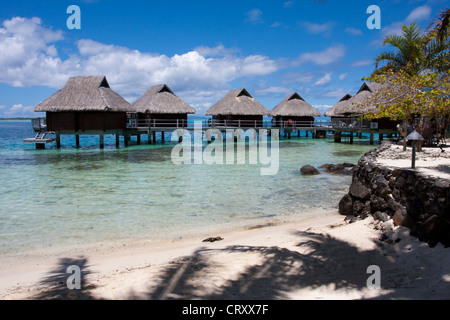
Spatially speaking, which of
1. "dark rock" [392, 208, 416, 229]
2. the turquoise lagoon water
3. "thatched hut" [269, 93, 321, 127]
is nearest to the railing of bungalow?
"thatched hut" [269, 93, 321, 127]

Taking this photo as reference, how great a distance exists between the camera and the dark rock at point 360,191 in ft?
24.5

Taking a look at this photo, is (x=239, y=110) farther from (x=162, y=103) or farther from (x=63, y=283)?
(x=63, y=283)

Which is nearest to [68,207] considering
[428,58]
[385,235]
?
[385,235]

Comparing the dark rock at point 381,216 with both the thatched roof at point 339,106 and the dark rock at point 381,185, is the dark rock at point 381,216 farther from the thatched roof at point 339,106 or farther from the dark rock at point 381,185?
the thatched roof at point 339,106

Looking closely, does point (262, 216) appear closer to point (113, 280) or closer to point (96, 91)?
point (113, 280)

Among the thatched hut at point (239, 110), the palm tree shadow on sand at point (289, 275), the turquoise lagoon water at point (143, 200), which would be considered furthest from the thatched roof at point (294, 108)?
the palm tree shadow on sand at point (289, 275)

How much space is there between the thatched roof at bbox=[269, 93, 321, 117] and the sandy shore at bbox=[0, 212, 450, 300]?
33268 millimetres

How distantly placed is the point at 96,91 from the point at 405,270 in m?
26.2

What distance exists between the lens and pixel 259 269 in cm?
473

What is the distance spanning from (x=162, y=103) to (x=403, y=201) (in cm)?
2782

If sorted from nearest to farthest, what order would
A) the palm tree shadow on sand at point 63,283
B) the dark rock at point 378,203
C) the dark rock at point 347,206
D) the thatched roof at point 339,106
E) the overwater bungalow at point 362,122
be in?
the palm tree shadow on sand at point 63,283 → the dark rock at point 378,203 → the dark rock at point 347,206 → the overwater bungalow at point 362,122 → the thatched roof at point 339,106

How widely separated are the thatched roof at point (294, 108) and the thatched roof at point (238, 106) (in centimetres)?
257

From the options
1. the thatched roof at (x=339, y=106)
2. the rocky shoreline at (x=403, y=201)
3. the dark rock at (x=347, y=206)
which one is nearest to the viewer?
the rocky shoreline at (x=403, y=201)
